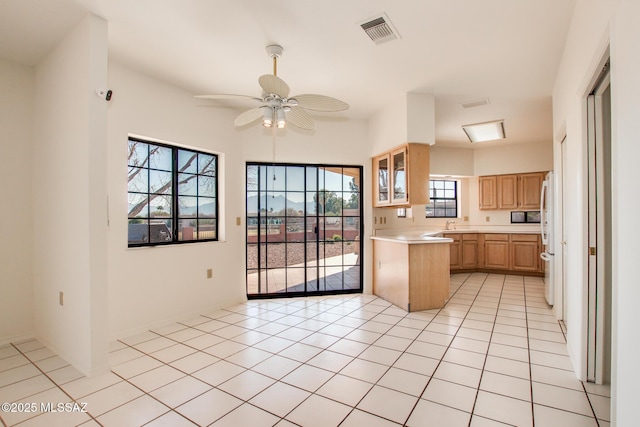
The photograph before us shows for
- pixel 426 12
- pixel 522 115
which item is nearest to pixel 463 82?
pixel 426 12

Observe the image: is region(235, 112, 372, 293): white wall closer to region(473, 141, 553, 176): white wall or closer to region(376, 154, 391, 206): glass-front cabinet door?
region(376, 154, 391, 206): glass-front cabinet door

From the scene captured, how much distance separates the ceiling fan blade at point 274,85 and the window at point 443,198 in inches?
209

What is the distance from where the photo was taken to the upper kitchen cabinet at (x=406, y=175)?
4016 mm

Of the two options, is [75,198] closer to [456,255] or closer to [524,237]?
[456,255]

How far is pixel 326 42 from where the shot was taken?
2791 millimetres

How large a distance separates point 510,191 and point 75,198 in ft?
24.1

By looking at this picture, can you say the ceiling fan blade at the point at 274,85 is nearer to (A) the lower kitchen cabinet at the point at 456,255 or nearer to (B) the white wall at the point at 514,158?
(A) the lower kitchen cabinet at the point at 456,255

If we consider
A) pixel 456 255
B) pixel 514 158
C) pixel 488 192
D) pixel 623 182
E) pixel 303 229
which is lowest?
pixel 456 255

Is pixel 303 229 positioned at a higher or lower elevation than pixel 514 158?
lower

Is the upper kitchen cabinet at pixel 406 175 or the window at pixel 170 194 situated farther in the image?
the upper kitchen cabinet at pixel 406 175

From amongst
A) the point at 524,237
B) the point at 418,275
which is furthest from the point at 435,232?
the point at 524,237

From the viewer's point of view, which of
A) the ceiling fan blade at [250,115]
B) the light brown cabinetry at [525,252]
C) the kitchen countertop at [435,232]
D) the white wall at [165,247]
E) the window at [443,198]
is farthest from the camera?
the window at [443,198]

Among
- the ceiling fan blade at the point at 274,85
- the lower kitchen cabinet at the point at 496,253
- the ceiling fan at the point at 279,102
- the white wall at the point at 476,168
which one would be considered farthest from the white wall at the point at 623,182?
the lower kitchen cabinet at the point at 496,253

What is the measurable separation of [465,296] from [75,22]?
5591 mm
